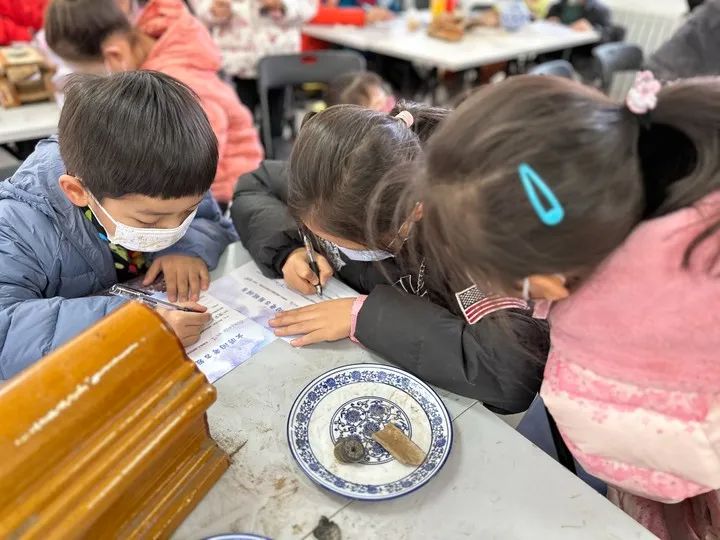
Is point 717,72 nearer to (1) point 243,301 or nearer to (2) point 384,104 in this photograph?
(2) point 384,104

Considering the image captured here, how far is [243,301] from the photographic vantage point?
1.14m

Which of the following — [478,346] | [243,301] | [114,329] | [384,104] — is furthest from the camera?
[384,104]

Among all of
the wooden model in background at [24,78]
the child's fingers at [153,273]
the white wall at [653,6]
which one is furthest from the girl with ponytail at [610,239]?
the white wall at [653,6]

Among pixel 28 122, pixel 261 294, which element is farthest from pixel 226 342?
pixel 28 122

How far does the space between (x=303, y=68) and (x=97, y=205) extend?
169 cm

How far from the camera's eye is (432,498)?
0.76 m

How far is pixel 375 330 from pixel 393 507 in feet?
1.03

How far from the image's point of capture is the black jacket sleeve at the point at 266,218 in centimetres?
123

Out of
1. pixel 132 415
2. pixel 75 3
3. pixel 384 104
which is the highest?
pixel 75 3

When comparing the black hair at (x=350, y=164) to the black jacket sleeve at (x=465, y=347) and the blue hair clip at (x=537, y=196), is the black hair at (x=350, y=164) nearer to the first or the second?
the black jacket sleeve at (x=465, y=347)

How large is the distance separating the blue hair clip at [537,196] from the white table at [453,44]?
106 inches

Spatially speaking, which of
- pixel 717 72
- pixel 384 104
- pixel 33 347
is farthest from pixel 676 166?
pixel 717 72

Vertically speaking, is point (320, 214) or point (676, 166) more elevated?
point (676, 166)

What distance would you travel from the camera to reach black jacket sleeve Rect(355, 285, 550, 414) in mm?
914
